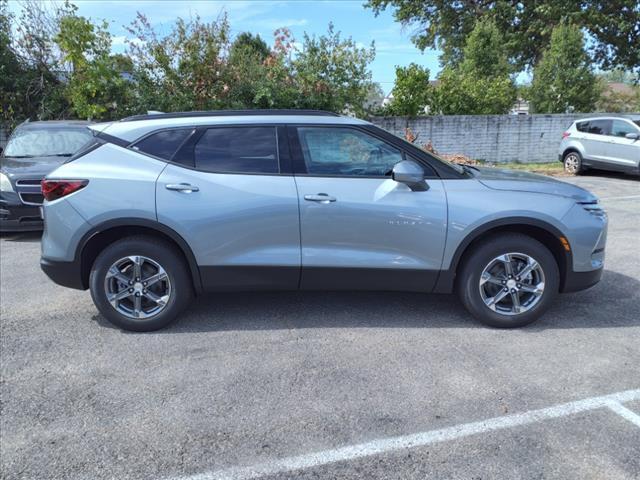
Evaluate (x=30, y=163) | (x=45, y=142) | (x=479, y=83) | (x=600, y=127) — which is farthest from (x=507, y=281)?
(x=479, y=83)

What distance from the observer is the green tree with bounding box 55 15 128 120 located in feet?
39.3

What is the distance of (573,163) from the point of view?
14.4 meters

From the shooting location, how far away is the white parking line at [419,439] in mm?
2471

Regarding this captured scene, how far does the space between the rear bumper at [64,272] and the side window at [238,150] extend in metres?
1.31

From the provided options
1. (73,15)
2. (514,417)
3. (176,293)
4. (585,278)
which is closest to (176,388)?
(176,293)

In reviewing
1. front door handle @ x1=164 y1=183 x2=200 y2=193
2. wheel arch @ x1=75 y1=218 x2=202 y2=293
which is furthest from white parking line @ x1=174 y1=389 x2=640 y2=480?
front door handle @ x1=164 y1=183 x2=200 y2=193

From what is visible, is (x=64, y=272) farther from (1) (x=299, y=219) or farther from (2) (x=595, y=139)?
(2) (x=595, y=139)

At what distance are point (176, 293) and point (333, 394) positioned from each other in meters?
1.63

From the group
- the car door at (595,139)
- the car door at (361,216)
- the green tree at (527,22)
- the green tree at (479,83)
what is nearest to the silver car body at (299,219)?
the car door at (361,216)

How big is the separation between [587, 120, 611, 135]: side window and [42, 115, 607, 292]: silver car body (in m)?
11.3

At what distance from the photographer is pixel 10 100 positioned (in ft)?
42.2

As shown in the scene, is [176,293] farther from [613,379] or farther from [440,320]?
[613,379]

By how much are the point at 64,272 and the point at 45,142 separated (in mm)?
5244

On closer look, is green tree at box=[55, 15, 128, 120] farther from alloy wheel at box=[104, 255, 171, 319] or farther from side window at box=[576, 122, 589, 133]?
side window at box=[576, 122, 589, 133]
